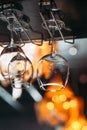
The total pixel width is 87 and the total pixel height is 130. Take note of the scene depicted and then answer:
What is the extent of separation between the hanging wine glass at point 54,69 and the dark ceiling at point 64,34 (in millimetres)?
109

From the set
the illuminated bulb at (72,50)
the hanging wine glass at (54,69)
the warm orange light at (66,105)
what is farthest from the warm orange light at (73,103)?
the hanging wine glass at (54,69)

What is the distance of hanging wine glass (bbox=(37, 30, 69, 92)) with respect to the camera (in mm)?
667

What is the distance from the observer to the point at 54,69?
0.68 meters

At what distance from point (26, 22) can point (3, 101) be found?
80 centimetres

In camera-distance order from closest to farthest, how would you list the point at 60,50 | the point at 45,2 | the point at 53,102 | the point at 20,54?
the point at 45,2 < the point at 20,54 < the point at 60,50 < the point at 53,102

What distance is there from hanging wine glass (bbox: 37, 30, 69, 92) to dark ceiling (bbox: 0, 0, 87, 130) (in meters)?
0.11

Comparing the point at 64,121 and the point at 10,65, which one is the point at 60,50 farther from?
the point at 10,65

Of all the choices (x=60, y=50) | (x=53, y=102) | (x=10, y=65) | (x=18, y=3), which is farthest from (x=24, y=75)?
(x=53, y=102)

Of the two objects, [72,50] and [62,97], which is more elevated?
[72,50]

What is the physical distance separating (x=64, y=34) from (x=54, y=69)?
0.19 metres

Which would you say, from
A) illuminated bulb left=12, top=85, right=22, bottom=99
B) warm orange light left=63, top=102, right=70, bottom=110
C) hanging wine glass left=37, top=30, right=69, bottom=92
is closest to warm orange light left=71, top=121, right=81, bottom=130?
warm orange light left=63, top=102, right=70, bottom=110

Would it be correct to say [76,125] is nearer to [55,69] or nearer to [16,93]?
[16,93]

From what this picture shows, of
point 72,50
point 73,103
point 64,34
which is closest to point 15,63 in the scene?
point 64,34

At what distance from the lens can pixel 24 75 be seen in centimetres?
69
